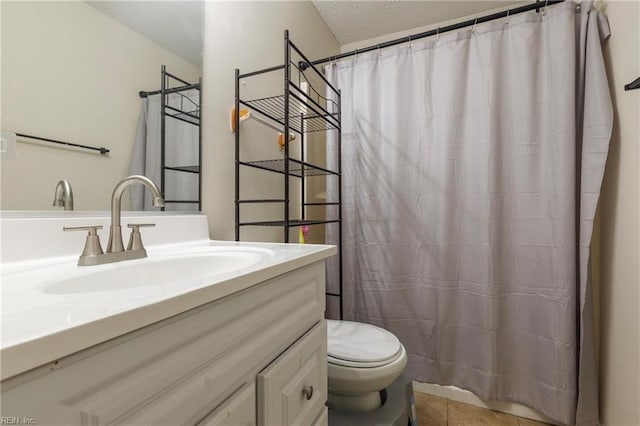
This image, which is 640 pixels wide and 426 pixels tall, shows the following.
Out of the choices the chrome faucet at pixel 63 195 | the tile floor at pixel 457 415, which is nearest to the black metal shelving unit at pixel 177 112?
the chrome faucet at pixel 63 195

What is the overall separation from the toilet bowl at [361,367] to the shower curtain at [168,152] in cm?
78

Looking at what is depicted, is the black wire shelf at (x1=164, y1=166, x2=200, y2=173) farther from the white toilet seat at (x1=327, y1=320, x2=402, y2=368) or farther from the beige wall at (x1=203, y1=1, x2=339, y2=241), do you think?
the white toilet seat at (x1=327, y1=320, x2=402, y2=368)

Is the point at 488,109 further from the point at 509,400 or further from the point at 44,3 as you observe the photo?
the point at 44,3

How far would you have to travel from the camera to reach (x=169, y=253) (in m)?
0.84

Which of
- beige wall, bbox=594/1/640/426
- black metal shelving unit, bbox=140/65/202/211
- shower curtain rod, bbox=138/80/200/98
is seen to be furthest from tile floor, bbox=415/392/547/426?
shower curtain rod, bbox=138/80/200/98

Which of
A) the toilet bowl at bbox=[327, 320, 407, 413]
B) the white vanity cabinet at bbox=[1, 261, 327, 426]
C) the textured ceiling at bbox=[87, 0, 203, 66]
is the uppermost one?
the textured ceiling at bbox=[87, 0, 203, 66]

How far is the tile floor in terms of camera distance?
142 centimetres

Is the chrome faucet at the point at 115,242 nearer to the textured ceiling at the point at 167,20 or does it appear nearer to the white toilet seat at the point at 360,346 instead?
the textured ceiling at the point at 167,20

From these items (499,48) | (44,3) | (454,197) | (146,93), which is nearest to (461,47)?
(499,48)

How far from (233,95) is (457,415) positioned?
1836 mm

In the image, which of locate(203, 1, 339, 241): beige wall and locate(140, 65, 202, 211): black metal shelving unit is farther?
locate(203, 1, 339, 241): beige wall

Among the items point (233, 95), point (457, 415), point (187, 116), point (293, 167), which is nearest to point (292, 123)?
point (293, 167)

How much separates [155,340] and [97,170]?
2.15ft

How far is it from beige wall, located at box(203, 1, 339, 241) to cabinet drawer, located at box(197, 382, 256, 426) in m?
0.76
